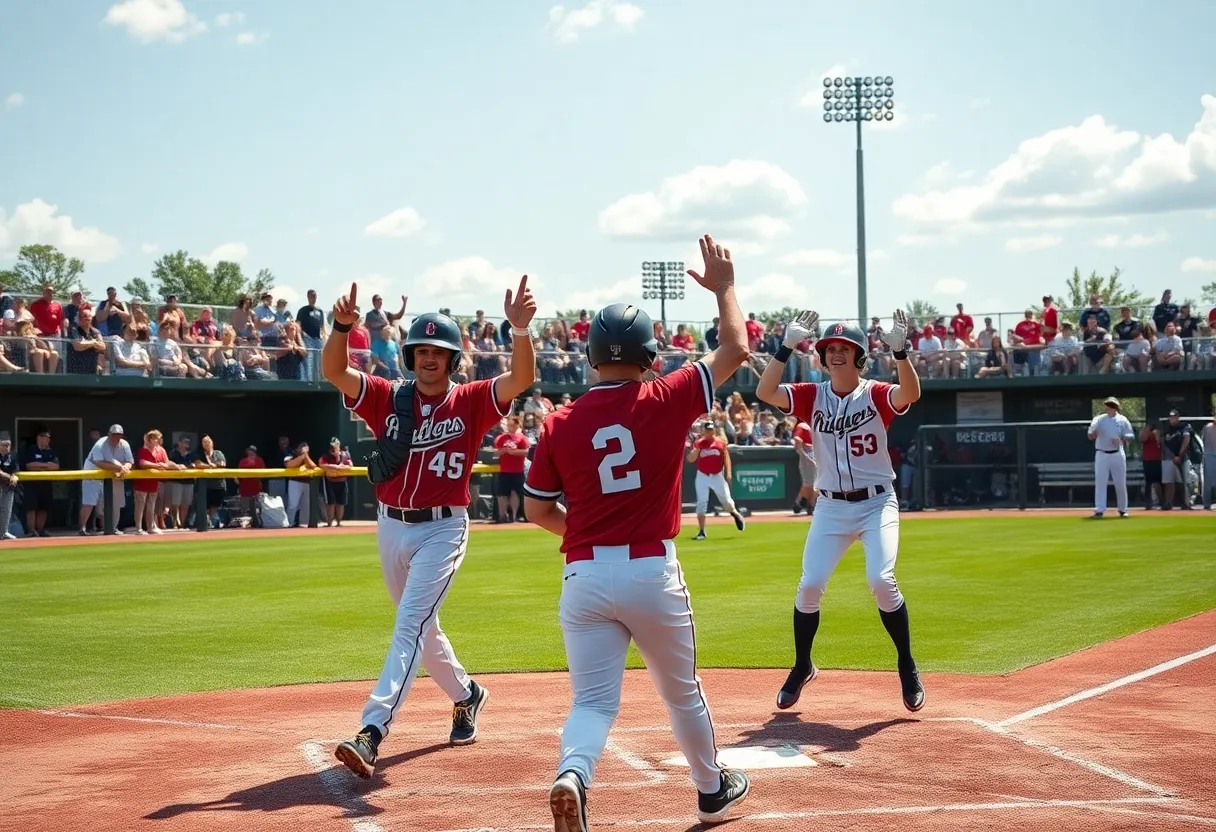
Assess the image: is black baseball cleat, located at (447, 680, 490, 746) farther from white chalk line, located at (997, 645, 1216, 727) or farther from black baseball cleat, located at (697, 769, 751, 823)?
white chalk line, located at (997, 645, 1216, 727)

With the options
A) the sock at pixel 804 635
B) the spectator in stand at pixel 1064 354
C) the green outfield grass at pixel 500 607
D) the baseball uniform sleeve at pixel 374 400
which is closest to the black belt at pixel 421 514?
the baseball uniform sleeve at pixel 374 400

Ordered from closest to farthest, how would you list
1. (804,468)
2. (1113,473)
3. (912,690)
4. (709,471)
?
(912,690)
(709,471)
(1113,473)
(804,468)

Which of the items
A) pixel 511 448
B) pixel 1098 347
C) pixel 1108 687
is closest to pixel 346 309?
pixel 1108 687

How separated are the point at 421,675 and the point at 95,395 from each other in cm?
2131

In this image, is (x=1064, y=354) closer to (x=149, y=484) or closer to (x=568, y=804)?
(x=149, y=484)

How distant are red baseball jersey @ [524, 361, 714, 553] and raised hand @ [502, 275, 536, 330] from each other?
4.10 feet

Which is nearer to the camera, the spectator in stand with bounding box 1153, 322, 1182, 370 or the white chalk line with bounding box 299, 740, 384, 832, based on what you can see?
the white chalk line with bounding box 299, 740, 384, 832

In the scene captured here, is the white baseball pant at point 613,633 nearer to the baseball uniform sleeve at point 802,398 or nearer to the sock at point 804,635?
the sock at point 804,635

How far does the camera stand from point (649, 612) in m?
4.50

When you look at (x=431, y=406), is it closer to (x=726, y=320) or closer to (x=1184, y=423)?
(x=726, y=320)

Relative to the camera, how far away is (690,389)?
15.3ft

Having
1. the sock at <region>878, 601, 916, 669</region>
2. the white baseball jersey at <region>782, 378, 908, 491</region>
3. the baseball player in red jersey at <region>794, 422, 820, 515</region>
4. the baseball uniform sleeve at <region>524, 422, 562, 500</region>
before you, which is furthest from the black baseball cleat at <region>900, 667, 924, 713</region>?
the baseball player in red jersey at <region>794, 422, 820, 515</region>

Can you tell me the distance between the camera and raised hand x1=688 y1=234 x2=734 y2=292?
4.89 metres

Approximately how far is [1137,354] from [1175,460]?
213 inches
